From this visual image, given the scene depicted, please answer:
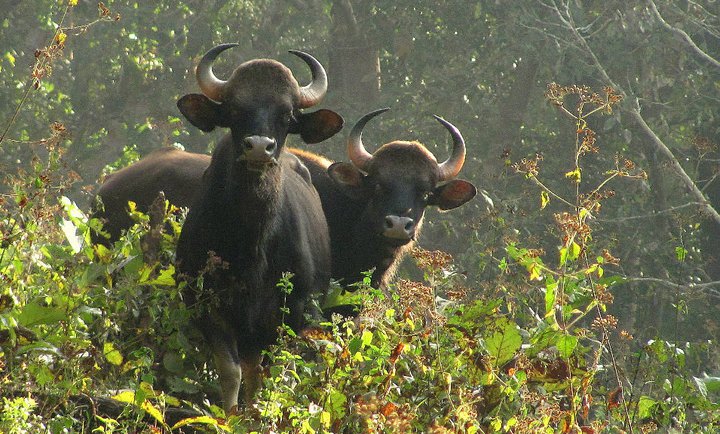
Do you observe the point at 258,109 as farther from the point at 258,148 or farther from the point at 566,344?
the point at 566,344

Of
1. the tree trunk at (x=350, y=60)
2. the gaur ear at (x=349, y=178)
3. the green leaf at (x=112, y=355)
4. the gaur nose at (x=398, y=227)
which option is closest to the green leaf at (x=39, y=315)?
the green leaf at (x=112, y=355)

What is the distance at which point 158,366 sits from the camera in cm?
647

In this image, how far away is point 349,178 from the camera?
893 cm

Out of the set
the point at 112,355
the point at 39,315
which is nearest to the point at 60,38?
the point at 39,315

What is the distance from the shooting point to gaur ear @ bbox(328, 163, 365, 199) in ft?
29.3

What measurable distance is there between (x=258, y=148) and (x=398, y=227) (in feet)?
6.07

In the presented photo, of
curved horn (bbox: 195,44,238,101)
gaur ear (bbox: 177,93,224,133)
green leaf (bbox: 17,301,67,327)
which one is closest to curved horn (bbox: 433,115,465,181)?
curved horn (bbox: 195,44,238,101)

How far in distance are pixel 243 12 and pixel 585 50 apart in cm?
775

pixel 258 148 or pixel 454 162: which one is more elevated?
pixel 258 148

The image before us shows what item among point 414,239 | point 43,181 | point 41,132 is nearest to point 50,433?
point 43,181

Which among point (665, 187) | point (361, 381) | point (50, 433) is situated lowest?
point (665, 187)

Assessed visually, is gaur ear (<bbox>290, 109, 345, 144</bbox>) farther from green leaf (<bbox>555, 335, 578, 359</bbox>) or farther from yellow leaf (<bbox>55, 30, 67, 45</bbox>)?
green leaf (<bbox>555, 335, 578, 359</bbox>)

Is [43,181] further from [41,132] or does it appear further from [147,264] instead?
[41,132]

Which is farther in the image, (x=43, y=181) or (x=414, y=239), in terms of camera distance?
(x=414, y=239)
